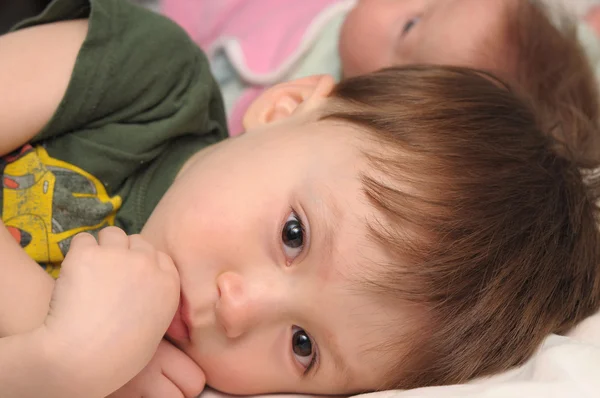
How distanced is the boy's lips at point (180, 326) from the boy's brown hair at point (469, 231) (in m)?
0.25

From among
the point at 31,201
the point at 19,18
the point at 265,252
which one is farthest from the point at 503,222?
the point at 19,18

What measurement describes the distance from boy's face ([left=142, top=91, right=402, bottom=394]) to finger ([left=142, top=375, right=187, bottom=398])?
52 millimetres

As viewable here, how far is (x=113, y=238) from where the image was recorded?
834 mm

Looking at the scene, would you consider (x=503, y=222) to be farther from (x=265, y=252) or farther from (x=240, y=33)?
(x=240, y=33)

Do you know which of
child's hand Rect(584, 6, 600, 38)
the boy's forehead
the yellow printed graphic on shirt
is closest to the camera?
the yellow printed graphic on shirt

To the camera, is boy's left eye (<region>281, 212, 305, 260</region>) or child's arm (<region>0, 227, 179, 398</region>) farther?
boy's left eye (<region>281, 212, 305, 260</region>)

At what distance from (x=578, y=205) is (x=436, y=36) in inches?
25.1

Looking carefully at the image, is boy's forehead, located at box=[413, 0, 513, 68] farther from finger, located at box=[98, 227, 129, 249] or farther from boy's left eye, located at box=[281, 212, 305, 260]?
finger, located at box=[98, 227, 129, 249]

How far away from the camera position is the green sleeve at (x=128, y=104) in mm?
987

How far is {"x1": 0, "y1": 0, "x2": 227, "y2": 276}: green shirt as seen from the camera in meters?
0.96

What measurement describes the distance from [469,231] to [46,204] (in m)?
0.60

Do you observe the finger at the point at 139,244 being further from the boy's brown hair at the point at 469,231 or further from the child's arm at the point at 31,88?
the boy's brown hair at the point at 469,231

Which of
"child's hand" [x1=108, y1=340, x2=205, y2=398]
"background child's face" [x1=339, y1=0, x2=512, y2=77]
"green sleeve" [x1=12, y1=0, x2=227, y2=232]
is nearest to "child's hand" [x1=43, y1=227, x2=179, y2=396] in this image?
"child's hand" [x1=108, y1=340, x2=205, y2=398]

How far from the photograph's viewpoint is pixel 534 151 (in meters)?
0.98
